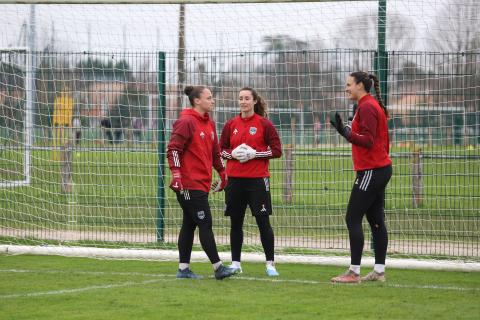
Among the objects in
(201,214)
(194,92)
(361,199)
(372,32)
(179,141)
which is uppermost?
(372,32)

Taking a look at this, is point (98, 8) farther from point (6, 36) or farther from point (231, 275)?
point (231, 275)

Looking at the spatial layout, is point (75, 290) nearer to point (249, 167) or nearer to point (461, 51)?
point (249, 167)

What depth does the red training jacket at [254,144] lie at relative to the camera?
10133 millimetres

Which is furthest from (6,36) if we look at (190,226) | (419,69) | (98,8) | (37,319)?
(37,319)

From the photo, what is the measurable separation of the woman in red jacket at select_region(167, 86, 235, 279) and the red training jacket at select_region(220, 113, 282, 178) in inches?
16.1

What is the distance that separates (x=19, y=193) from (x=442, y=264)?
595cm

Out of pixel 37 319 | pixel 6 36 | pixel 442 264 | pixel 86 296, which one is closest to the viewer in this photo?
pixel 37 319

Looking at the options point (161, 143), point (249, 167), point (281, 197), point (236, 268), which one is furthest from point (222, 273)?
point (281, 197)

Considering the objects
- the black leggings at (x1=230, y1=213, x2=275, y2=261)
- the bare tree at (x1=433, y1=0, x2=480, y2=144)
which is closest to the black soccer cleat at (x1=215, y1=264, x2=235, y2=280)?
the black leggings at (x1=230, y1=213, x2=275, y2=261)

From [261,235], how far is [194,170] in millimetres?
1147

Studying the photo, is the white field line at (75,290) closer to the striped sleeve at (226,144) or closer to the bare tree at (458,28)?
the striped sleeve at (226,144)

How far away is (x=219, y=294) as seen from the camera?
8820mm

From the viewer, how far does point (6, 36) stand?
1298 cm

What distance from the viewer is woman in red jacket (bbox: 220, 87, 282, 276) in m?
10.1
